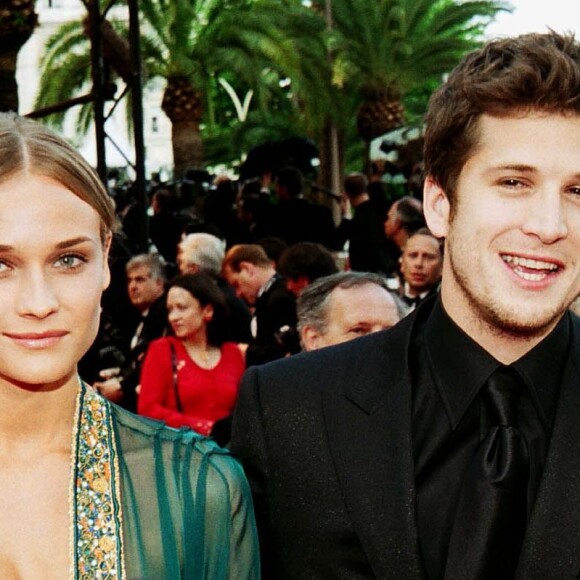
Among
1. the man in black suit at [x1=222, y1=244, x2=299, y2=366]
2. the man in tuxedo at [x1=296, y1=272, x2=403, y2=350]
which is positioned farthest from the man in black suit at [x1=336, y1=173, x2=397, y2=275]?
the man in tuxedo at [x1=296, y1=272, x2=403, y2=350]

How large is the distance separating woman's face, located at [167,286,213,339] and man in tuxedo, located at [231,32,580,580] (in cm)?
306

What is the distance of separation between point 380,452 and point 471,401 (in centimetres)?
21

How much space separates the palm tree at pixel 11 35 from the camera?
9.00m

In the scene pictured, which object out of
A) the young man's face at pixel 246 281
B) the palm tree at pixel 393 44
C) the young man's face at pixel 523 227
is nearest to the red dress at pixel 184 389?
the young man's face at pixel 246 281

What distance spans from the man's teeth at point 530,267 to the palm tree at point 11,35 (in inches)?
291

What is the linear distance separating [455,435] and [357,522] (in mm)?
266

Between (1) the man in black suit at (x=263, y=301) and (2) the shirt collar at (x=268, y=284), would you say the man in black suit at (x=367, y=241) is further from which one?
(2) the shirt collar at (x=268, y=284)

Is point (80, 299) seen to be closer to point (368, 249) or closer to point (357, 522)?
point (357, 522)

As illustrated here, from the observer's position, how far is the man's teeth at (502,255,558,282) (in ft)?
→ 7.23

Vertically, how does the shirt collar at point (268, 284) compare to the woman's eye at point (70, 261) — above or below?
below

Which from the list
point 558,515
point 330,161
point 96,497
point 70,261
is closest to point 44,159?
point 70,261

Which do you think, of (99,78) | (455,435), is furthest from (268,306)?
(455,435)

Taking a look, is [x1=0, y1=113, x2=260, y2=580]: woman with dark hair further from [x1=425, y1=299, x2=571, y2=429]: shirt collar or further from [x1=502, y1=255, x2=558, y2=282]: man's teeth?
[x1=502, y1=255, x2=558, y2=282]: man's teeth

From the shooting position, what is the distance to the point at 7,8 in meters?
8.95
